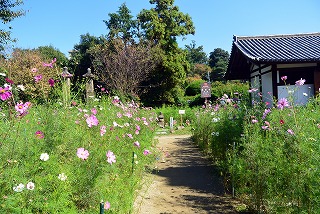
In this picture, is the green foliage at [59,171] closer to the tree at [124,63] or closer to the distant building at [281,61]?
the distant building at [281,61]

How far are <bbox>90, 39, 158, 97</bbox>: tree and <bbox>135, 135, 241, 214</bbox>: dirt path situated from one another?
521 inches

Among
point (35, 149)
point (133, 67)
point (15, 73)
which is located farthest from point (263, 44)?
point (15, 73)

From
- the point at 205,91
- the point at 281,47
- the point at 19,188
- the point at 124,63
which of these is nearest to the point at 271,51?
the point at 281,47

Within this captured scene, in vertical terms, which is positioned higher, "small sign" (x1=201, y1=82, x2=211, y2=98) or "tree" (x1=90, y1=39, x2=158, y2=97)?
"tree" (x1=90, y1=39, x2=158, y2=97)

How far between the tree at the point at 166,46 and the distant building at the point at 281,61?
1125 cm

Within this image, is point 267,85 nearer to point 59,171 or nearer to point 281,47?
point 281,47

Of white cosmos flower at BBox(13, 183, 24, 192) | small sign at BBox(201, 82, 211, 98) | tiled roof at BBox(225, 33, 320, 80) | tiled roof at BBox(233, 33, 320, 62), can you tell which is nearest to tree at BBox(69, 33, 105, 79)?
small sign at BBox(201, 82, 211, 98)

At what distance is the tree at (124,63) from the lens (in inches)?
786

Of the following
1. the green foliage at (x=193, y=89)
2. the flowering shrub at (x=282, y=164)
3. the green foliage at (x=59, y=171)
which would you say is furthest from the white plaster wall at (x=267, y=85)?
the green foliage at (x=193, y=89)

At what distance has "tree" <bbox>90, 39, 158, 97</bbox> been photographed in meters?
20.0

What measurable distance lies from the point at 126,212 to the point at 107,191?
1.25 feet

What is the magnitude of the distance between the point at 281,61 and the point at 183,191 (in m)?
4.97

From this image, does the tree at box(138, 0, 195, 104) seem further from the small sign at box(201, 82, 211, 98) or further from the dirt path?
the dirt path

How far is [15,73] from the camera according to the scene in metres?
20.6
